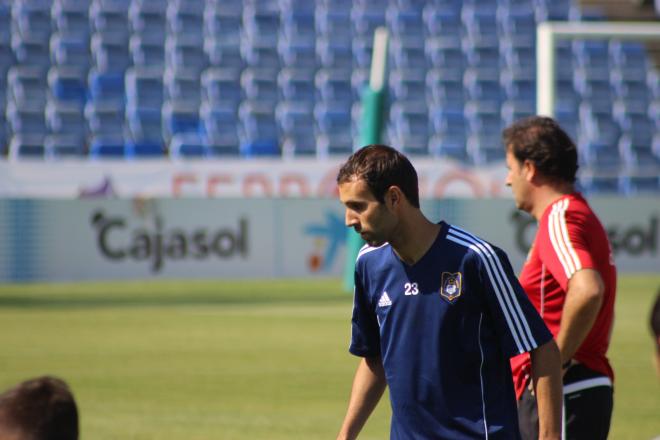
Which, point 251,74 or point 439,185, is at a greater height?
point 251,74

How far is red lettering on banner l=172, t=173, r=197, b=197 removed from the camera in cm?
2364

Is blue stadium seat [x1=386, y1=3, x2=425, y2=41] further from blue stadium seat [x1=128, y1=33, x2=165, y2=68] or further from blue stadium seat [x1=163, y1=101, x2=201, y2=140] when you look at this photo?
blue stadium seat [x1=163, y1=101, x2=201, y2=140]

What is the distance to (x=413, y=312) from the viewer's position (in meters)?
4.15

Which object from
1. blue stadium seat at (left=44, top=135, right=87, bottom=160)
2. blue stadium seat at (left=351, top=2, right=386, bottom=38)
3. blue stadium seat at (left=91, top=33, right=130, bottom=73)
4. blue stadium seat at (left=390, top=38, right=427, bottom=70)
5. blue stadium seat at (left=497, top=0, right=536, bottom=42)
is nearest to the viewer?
blue stadium seat at (left=44, top=135, right=87, bottom=160)

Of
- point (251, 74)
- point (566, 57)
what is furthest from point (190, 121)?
point (566, 57)

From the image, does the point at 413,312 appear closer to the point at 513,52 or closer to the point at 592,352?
the point at 592,352

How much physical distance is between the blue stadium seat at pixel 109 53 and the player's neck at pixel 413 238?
81.3 ft

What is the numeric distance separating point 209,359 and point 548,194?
8564 millimetres

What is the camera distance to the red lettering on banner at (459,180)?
24.8 metres

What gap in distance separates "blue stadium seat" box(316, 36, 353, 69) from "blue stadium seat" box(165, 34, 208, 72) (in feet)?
9.58

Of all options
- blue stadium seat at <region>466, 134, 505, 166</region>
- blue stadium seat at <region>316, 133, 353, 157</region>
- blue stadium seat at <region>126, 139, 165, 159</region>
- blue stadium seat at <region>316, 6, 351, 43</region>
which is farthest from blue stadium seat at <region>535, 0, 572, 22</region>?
blue stadium seat at <region>126, 139, 165, 159</region>

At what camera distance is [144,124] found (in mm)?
26938

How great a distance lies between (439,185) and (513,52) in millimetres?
7774

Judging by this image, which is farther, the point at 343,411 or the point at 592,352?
the point at 343,411
